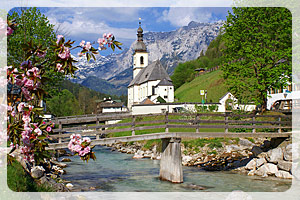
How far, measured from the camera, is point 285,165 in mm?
19266

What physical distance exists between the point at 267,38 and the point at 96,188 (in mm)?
19826

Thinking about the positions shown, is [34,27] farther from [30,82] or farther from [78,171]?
[30,82]

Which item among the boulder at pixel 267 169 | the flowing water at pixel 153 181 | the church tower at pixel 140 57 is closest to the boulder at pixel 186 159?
the flowing water at pixel 153 181

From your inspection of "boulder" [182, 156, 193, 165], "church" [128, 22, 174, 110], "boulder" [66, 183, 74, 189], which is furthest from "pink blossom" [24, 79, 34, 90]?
"church" [128, 22, 174, 110]

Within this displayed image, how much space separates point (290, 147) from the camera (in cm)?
1970

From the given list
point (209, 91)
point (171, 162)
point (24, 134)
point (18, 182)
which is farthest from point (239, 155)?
point (209, 91)

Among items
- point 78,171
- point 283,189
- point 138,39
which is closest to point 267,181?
point 283,189

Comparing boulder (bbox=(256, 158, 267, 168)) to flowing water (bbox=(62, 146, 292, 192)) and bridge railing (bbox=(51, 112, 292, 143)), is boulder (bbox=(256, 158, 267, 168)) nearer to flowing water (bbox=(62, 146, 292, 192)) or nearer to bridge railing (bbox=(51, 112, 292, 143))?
flowing water (bbox=(62, 146, 292, 192))

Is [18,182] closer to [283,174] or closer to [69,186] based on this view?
[69,186]

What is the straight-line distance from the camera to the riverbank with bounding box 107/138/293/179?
19.8m

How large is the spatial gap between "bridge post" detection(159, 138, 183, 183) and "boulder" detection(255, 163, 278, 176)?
5676 millimetres

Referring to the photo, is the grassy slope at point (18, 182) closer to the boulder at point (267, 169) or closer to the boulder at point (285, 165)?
the boulder at point (267, 169)

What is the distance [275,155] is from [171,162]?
284 inches

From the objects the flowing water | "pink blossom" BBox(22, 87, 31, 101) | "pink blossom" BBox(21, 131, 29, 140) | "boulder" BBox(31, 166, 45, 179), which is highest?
"pink blossom" BBox(22, 87, 31, 101)
